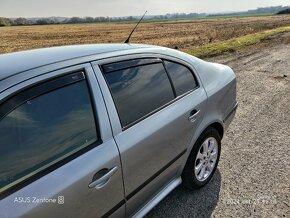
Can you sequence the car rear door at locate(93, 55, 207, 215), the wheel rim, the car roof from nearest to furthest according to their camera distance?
the car roof < the car rear door at locate(93, 55, 207, 215) < the wheel rim

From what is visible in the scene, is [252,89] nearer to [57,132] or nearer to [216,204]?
[216,204]

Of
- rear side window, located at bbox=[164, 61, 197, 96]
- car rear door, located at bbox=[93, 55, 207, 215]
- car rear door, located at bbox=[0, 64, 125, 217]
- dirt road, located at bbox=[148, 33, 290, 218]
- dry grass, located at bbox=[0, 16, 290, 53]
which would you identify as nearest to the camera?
car rear door, located at bbox=[0, 64, 125, 217]

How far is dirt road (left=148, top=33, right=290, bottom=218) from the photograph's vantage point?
3195 mm

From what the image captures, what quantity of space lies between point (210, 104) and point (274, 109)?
3126 mm

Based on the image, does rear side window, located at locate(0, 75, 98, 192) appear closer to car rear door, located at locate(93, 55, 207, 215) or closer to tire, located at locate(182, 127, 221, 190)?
car rear door, located at locate(93, 55, 207, 215)

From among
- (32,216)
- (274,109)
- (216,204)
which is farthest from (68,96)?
(274,109)

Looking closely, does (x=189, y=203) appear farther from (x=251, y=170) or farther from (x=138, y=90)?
(x=138, y=90)

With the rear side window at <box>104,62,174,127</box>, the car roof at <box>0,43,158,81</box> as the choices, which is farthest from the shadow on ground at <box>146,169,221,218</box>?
the car roof at <box>0,43,158,81</box>

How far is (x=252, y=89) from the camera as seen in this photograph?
23.8ft

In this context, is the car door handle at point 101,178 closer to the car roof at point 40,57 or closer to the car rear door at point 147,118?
the car rear door at point 147,118

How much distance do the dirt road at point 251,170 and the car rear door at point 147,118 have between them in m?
0.46

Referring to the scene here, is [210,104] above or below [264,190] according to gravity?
above

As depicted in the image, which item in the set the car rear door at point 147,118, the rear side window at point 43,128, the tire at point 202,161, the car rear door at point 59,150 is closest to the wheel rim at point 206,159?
the tire at point 202,161

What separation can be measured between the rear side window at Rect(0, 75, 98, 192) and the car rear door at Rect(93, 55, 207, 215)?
214mm
